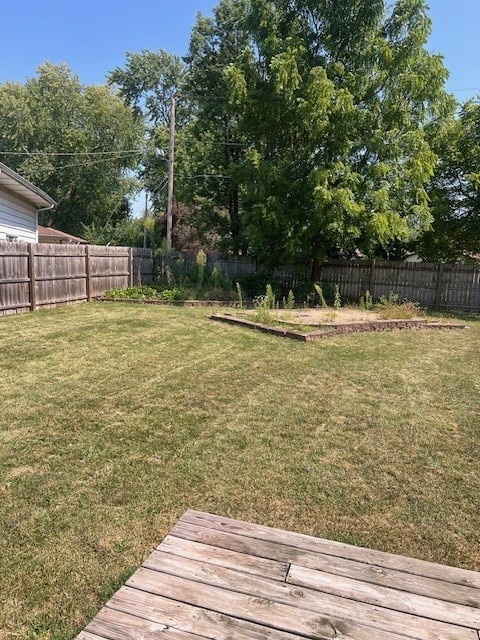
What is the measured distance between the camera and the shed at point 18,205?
10.8m

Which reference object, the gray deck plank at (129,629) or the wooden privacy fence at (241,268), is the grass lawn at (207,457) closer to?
the gray deck plank at (129,629)

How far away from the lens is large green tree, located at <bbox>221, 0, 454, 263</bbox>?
1123 cm

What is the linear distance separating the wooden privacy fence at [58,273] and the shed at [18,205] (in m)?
1.88

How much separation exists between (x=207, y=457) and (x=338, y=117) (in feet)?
35.7

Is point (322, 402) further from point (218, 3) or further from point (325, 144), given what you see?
point (218, 3)

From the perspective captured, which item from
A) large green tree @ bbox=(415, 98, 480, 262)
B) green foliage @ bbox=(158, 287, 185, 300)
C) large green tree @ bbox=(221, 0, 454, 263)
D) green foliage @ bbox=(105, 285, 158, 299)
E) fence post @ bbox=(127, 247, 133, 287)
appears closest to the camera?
large green tree @ bbox=(221, 0, 454, 263)

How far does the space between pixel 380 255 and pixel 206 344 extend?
10.3 meters

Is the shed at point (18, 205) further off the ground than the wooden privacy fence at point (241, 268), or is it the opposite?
the shed at point (18, 205)

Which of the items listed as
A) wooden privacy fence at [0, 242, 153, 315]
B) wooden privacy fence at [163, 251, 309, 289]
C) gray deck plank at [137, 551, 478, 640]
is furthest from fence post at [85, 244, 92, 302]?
gray deck plank at [137, 551, 478, 640]

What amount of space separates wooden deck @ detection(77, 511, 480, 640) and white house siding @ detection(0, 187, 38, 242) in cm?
1130

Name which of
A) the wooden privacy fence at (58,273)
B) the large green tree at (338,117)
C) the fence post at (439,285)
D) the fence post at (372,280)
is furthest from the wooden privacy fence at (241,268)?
the fence post at (439,285)

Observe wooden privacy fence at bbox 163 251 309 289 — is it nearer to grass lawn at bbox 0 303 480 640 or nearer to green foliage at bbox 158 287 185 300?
green foliage at bbox 158 287 185 300

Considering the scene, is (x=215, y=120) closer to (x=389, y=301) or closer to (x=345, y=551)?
(x=389, y=301)

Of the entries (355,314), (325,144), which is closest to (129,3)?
(325,144)
